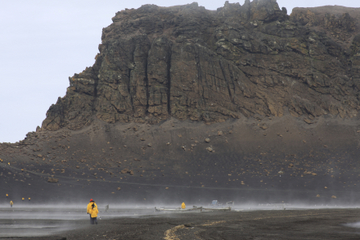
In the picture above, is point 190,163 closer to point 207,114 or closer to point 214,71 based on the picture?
point 207,114

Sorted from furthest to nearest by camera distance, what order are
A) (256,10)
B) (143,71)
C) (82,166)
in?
(256,10)
(143,71)
(82,166)

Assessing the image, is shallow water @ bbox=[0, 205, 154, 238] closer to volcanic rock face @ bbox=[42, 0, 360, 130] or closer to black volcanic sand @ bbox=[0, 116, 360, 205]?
black volcanic sand @ bbox=[0, 116, 360, 205]

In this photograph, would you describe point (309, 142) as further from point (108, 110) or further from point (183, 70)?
Answer: point (108, 110)

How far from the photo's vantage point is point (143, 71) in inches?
3784

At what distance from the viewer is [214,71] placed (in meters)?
96.1

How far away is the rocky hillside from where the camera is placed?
67688 millimetres

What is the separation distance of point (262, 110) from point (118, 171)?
38.9m

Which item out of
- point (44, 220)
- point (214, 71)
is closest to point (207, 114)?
point (214, 71)

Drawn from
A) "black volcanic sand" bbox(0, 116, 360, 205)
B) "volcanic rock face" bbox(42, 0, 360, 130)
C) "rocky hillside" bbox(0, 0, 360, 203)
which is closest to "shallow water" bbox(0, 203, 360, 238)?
"black volcanic sand" bbox(0, 116, 360, 205)

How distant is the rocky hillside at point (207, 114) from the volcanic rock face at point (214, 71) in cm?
31

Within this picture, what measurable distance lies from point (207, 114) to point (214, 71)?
42.5 ft

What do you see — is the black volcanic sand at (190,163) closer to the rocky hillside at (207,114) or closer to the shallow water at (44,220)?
the rocky hillside at (207,114)

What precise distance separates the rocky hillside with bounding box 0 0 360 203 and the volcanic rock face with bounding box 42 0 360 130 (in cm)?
31

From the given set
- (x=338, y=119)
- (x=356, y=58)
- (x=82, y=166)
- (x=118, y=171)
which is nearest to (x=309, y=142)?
(x=338, y=119)
